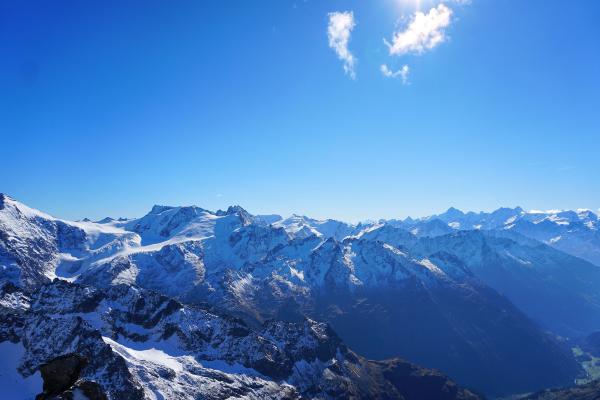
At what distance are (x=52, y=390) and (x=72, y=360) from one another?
2.24m

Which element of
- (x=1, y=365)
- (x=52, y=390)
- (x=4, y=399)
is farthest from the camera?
(x=1, y=365)

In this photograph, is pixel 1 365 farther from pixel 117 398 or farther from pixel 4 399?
pixel 117 398

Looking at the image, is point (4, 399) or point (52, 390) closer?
point (52, 390)

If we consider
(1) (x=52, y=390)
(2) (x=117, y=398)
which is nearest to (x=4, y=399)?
(2) (x=117, y=398)

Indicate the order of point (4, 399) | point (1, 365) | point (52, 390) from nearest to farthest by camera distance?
1. point (52, 390)
2. point (4, 399)
3. point (1, 365)

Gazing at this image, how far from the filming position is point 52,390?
33375 mm

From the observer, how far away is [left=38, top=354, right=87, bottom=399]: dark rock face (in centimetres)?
3288

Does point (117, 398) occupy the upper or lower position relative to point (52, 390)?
lower

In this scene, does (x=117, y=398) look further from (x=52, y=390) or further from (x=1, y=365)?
(x=52, y=390)

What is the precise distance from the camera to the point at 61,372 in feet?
110

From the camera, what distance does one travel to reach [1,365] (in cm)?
18988

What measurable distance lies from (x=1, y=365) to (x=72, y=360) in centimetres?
19213

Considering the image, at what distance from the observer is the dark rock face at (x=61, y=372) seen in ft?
108

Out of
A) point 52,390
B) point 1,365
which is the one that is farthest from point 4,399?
point 52,390
